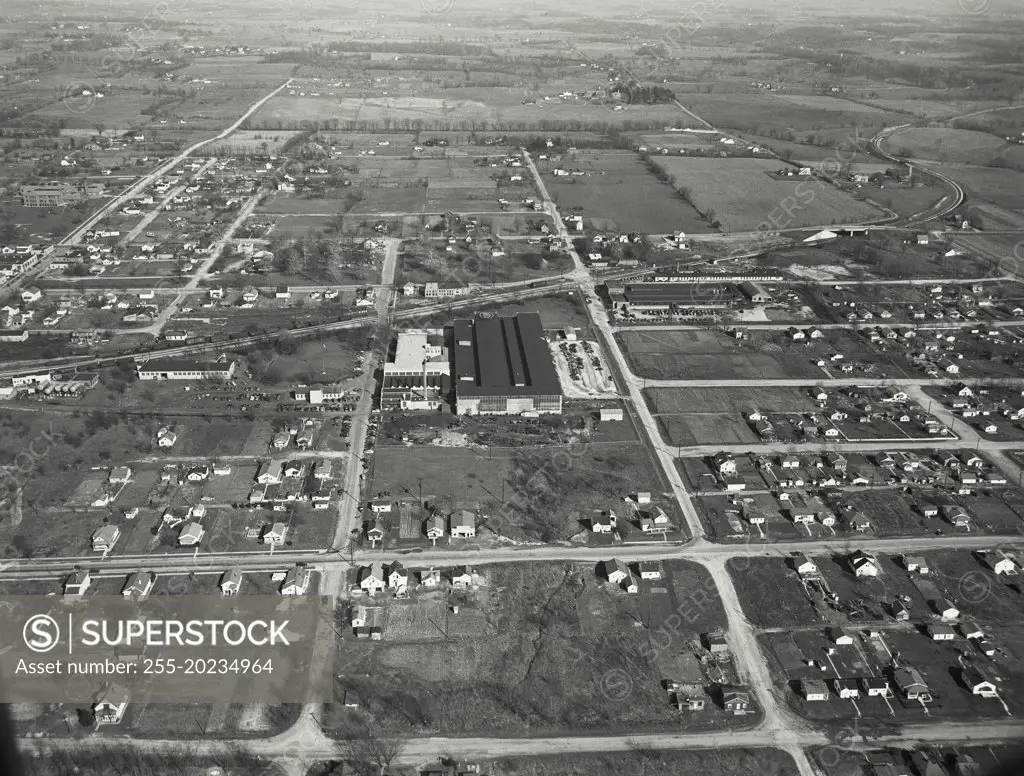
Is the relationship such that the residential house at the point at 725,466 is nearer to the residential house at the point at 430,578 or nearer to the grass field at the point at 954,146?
the residential house at the point at 430,578

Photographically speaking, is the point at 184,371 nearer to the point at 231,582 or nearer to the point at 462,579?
the point at 231,582

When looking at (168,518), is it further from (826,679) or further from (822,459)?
(822,459)

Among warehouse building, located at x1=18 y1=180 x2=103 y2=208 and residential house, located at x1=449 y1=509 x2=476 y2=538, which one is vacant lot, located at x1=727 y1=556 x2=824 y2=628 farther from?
warehouse building, located at x1=18 y1=180 x2=103 y2=208

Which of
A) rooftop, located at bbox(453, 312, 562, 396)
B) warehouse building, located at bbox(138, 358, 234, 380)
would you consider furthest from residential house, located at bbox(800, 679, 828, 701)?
warehouse building, located at bbox(138, 358, 234, 380)

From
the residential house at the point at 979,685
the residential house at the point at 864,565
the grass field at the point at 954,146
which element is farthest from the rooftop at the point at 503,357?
the grass field at the point at 954,146

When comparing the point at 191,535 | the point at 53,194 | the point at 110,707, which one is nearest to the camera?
the point at 110,707

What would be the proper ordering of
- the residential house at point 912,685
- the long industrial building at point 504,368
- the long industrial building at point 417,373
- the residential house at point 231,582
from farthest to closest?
the long industrial building at point 417,373
the long industrial building at point 504,368
the residential house at point 231,582
the residential house at point 912,685

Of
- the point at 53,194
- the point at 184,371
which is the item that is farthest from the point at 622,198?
the point at 53,194
